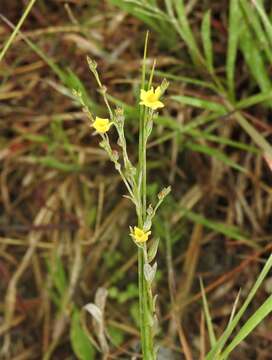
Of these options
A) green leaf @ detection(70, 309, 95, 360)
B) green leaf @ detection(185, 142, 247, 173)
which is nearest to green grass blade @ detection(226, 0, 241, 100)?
green leaf @ detection(185, 142, 247, 173)

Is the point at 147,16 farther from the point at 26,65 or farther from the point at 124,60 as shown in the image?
the point at 26,65

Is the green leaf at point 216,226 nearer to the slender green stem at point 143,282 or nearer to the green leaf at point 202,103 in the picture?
the green leaf at point 202,103

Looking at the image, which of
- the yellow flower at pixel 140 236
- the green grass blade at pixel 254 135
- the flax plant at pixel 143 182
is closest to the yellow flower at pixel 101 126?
the flax plant at pixel 143 182

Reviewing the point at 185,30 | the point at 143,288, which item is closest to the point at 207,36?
the point at 185,30

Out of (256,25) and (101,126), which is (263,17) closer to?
(256,25)

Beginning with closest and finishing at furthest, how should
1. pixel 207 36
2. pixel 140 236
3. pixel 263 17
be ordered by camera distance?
pixel 140 236
pixel 263 17
pixel 207 36

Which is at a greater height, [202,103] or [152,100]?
[152,100]

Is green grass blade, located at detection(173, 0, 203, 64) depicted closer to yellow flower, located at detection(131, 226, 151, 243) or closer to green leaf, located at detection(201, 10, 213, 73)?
green leaf, located at detection(201, 10, 213, 73)
